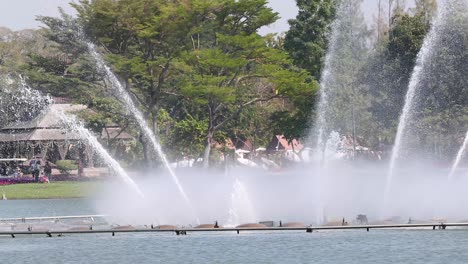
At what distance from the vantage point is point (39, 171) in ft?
397

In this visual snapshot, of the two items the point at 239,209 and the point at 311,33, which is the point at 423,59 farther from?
the point at 239,209

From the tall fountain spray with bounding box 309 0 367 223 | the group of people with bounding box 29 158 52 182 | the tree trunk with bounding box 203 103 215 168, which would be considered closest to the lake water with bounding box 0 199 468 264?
the tall fountain spray with bounding box 309 0 367 223

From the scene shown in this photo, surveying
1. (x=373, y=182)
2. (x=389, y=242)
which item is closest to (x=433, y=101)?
(x=373, y=182)

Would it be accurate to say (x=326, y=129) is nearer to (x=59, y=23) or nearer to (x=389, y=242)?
(x=59, y=23)

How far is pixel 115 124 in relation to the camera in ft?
397

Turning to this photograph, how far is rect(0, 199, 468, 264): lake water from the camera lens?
52.8 metres

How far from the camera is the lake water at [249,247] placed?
173 ft

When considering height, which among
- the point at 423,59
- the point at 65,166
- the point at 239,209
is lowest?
the point at 239,209

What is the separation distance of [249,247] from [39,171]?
6652 cm

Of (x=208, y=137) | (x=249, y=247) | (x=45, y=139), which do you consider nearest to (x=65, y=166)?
(x=45, y=139)

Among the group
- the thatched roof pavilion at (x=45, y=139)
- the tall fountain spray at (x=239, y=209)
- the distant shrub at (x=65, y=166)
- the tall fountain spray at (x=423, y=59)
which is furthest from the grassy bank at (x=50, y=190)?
the tall fountain spray at (x=239, y=209)

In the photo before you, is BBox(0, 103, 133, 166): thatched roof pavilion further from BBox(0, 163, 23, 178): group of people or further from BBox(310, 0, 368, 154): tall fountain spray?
BBox(310, 0, 368, 154): tall fountain spray

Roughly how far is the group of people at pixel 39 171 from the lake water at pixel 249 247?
177ft

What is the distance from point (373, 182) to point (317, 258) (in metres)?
47.5
